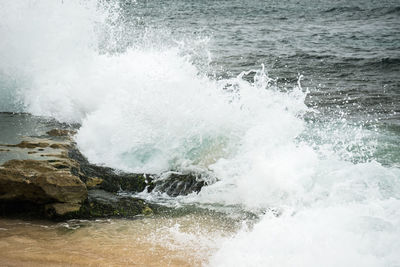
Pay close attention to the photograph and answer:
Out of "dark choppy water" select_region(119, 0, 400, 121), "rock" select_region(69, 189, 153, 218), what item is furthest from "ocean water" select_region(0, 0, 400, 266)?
"rock" select_region(69, 189, 153, 218)

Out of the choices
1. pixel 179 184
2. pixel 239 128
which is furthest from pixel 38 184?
pixel 239 128

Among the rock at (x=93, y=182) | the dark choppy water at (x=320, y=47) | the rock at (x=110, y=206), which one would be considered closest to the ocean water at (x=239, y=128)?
the dark choppy water at (x=320, y=47)

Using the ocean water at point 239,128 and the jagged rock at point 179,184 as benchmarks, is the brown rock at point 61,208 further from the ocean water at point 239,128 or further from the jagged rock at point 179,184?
the jagged rock at point 179,184

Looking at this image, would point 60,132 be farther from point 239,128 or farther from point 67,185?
point 239,128

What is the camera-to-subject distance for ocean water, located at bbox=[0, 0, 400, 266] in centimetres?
441

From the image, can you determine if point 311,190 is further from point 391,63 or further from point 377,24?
point 377,24

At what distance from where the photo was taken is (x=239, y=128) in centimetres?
701

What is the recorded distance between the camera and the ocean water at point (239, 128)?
441 centimetres

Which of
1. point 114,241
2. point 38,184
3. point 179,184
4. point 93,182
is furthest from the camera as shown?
point 179,184

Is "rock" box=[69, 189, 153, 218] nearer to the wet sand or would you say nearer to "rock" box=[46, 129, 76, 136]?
the wet sand

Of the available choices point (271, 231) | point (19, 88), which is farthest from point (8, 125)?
point (271, 231)

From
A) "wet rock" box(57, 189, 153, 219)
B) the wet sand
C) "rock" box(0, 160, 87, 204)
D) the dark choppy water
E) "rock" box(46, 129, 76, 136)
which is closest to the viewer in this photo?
the wet sand

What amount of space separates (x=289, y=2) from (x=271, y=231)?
3816cm

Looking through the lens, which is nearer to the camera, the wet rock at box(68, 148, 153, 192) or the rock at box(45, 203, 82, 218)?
A: the rock at box(45, 203, 82, 218)
